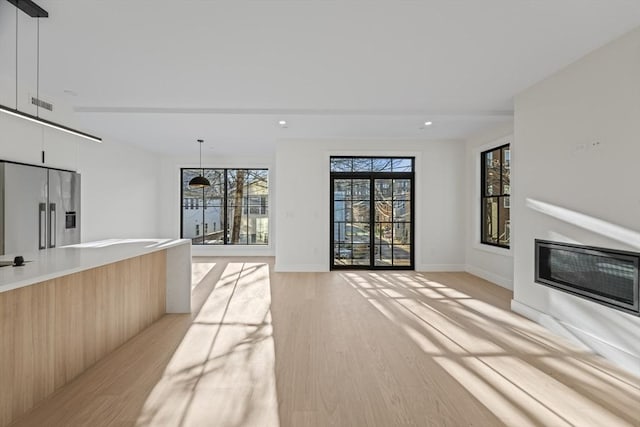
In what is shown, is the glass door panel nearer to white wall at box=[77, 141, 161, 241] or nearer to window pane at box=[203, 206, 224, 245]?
window pane at box=[203, 206, 224, 245]

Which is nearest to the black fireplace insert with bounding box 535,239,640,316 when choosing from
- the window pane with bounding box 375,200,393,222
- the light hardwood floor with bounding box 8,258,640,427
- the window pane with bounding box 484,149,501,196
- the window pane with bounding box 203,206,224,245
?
the light hardwood floor with bounding box 8,258,640,427

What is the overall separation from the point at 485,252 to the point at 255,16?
5275 mm

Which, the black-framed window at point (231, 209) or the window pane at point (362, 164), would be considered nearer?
the window pane at point (362, 164)

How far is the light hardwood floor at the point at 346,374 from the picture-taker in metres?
2.01

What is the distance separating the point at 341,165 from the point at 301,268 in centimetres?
220

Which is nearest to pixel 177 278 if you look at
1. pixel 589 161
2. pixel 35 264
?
pixel 35 264

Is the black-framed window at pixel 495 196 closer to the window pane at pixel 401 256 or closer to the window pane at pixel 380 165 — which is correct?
the window pane at pixel 401 256

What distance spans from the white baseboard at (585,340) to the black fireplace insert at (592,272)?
1.09 ft

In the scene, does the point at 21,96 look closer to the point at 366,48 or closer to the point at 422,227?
the point at 366,48

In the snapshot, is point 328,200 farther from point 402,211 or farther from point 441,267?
point 441,267

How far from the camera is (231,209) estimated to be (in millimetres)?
8766

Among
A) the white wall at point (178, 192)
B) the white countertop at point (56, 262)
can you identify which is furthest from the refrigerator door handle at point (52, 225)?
the white wall at point (178, 192)

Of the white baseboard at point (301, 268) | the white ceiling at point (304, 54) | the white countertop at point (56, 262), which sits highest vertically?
the white ceiling at point (304, 54)

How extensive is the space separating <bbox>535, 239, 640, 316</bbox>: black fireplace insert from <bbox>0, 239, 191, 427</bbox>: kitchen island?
3951 mm
